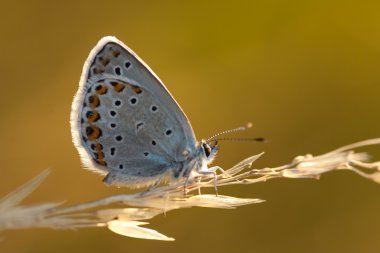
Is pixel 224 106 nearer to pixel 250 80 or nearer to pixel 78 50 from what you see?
pixel 250 80

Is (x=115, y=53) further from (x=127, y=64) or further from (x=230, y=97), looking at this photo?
(x=230, y=97)

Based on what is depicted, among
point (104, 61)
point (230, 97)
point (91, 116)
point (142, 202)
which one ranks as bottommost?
point (142, 202)

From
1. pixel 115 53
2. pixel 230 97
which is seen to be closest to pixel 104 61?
pixel 115 53

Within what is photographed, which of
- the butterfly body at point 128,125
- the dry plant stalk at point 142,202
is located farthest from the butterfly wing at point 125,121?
the dry plant stalk at point 142,202

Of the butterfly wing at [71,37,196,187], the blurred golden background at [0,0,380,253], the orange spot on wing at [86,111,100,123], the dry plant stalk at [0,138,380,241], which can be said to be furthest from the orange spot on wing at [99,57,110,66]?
the blurred golden background at [0,0,380,253]

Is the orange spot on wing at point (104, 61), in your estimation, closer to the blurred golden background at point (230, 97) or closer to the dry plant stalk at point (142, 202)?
the dry plant stalk at point (142, 202)

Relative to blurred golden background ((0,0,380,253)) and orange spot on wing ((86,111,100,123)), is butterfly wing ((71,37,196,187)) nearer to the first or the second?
orange spot on wing ((86,111,100,123))
